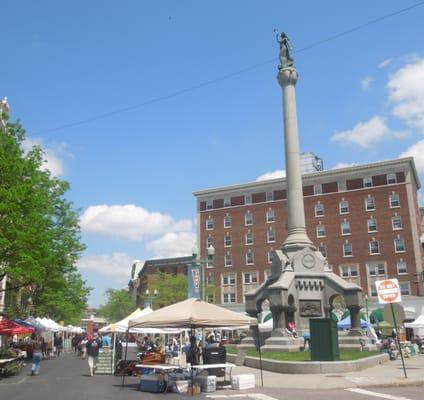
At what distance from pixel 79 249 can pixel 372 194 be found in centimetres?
3665

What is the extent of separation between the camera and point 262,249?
68.9 metres

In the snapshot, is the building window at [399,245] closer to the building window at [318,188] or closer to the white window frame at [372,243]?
the white window frame at [372,243]

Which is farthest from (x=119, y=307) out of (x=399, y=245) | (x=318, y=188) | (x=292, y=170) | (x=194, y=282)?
(x=194, y=282)

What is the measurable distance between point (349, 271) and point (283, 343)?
38.1 m

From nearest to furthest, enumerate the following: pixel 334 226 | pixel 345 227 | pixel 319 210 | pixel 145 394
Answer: pixel 145 394 < pixel 345 227 < pixel 334 226 < pixel 319 210

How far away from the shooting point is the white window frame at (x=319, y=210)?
6625 centimetres

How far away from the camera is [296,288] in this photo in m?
29.8

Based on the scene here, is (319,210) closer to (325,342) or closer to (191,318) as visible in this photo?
(325,342)

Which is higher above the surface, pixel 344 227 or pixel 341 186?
pixel 341 186

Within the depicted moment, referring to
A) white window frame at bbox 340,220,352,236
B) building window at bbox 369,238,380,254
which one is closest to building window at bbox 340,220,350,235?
white window frame at bbox 340,220,352,236

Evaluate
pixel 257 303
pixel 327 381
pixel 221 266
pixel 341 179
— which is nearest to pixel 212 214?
pixel 221 266

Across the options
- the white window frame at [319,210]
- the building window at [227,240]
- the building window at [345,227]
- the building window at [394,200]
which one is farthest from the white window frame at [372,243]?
the building window at [227,240]

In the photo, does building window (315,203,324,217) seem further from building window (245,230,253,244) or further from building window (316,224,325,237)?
building window (245,230,253,244)

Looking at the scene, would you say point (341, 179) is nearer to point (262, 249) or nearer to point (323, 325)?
point (262, 249)
